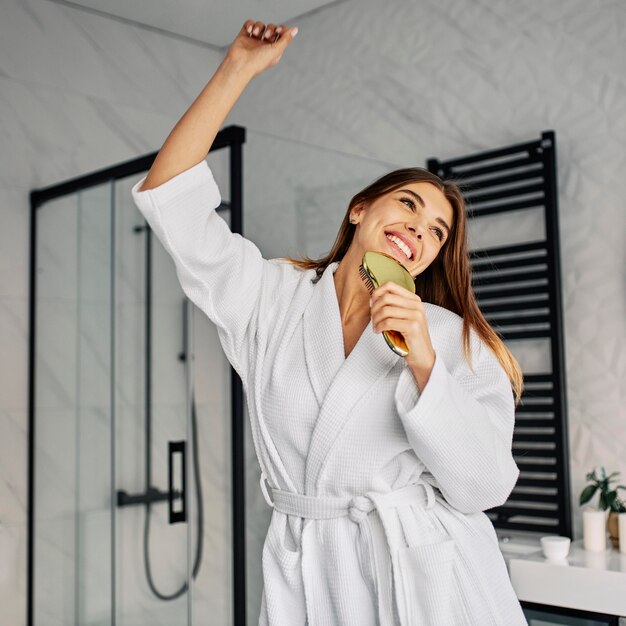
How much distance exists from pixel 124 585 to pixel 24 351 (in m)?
0.91

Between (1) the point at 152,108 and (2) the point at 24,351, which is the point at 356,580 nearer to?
(2) the point at 24,351

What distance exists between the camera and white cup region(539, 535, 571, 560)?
7.44 ft

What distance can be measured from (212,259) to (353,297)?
267mm

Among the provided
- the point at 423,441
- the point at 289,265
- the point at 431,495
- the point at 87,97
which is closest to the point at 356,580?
the point at 431,495

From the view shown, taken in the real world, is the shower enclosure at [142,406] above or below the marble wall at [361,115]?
below

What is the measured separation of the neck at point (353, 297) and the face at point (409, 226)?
0.03m

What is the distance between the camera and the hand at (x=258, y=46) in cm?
109

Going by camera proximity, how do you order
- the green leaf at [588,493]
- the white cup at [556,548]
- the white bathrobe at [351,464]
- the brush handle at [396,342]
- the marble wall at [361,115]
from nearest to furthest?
the brush handle at [396,342]
the white bathrobe at [351,464]
the white cup at [556,548]
the green leaf at [588,493]
the marble wall at [361,115]

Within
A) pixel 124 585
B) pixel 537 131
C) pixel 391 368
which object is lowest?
pixel 124 585

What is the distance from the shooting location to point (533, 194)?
271 cm

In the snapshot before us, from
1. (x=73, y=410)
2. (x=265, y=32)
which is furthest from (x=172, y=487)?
(x=265, y=32)

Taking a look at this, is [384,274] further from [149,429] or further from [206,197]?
[149,429]

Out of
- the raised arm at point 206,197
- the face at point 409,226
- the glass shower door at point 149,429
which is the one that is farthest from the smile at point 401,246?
the glass shower door at point 149,429

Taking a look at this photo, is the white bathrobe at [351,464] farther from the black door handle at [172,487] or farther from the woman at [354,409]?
the black door handle at [172,487]
